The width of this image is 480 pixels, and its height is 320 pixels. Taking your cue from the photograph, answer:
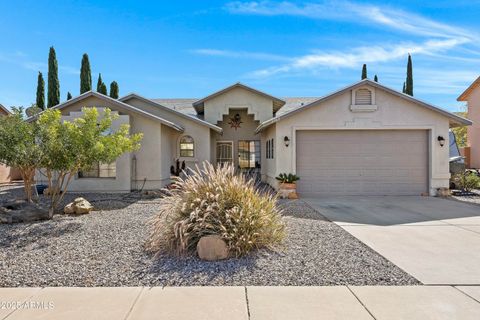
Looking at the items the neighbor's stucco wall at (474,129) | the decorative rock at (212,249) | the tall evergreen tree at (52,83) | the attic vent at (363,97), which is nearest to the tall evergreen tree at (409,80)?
the neighbor's stucco wall at (474,129)

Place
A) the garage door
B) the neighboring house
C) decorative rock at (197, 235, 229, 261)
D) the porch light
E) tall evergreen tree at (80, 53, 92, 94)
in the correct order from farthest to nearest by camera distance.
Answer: tall evergreen tree at (80, 53, 92, 94) → the neighboring house → the garage door → the porch light → decorative rock at (197, 235, 229, 261)

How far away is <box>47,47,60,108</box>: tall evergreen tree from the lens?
97.3ft

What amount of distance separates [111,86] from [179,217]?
2931cm

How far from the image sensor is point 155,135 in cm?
1362

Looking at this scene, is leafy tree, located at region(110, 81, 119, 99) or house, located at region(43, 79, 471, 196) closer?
house, located at region(43, 79, 471, 196)

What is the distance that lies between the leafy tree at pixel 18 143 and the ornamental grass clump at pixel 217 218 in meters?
4.15

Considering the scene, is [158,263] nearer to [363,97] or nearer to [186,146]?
[363,97]

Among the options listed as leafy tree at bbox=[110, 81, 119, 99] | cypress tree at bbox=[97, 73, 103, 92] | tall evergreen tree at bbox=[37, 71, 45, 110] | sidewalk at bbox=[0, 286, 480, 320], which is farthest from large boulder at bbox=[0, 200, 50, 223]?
tall evergreen tree at bbox=[37, 71, 45, 110]

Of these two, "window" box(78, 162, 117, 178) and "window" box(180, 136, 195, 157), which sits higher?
"window" box(180, 136, 195, 157)

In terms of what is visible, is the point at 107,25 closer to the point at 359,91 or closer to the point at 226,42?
the point at 226,42

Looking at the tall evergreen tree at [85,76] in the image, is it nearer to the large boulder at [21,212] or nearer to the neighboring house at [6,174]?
the neighboring house at [6,174]

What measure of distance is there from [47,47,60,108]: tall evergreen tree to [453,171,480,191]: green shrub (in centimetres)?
3208

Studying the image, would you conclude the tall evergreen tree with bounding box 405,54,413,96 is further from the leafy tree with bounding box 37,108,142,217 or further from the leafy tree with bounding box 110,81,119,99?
the leafy tree with bounding box 37,108,142,217

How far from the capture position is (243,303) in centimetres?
377
